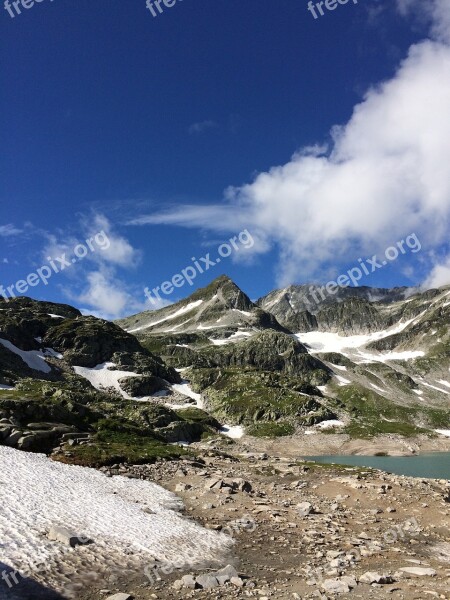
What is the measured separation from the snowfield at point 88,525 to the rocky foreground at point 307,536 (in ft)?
4.14

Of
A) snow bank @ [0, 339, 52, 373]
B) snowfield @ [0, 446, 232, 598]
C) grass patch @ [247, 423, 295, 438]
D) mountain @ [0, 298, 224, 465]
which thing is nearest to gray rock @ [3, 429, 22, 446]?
mountain @ [0, 298, 224, 465]

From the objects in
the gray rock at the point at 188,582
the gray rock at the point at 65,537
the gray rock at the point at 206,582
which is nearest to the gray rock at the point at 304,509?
the gray rock at the point at 206,582

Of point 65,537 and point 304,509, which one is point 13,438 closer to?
point 65,537

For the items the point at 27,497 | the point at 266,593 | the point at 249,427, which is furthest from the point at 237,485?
the point at 249,427

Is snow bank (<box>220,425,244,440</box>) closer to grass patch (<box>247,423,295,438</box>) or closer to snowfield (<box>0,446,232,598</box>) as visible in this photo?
grass patch (<box>247,423,295,438</box>)

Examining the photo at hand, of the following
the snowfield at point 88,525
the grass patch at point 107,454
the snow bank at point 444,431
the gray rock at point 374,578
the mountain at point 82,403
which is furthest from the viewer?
the snow bank at point 444,431

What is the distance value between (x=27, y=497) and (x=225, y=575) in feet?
40.9

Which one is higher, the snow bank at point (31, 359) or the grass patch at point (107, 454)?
the snow bank at point (31, 359)

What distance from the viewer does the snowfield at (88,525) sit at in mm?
16797

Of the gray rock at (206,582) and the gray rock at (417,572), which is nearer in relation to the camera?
the gray rock at (206,582)

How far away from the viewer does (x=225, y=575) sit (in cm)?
1717

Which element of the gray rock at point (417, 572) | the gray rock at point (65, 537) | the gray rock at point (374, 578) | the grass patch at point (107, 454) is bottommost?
the gray rock at point (417, 572)

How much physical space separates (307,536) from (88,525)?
39.6 feet

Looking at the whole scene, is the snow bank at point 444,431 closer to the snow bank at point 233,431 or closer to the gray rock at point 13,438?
the snow bank at point 233,431
